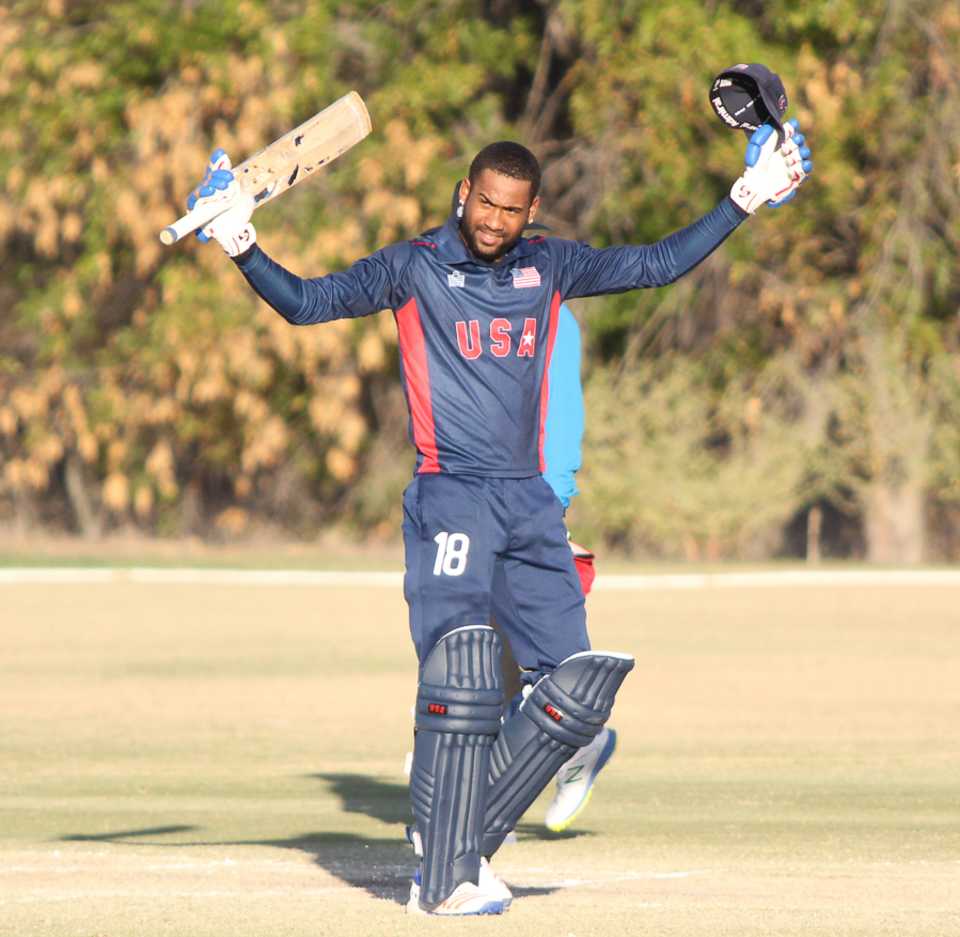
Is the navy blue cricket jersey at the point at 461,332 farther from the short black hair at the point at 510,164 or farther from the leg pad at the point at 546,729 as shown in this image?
the leg pad at the point at 546,729

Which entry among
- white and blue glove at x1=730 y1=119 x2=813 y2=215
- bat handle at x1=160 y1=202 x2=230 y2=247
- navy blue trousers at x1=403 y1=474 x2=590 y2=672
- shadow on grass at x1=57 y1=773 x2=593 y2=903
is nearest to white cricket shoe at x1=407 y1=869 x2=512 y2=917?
shadow on grass at x1=57 y1=773 x2=593 y2=903

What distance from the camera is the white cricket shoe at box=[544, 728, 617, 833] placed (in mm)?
7570

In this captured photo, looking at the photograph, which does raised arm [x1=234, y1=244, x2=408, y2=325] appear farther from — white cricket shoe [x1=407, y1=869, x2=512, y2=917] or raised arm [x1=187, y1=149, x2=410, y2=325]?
white cricket shoe [x1=407, y1=869, x2=512, y2=917]

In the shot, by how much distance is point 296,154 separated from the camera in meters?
6.30

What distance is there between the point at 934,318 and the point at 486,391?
24536mm

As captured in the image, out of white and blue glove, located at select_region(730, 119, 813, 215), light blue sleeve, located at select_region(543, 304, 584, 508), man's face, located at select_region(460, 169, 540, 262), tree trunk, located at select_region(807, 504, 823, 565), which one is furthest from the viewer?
tree trunk, located at select_region(807, 504, 823, 565)

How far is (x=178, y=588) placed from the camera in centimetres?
2319

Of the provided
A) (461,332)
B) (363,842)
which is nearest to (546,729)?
(461,332)

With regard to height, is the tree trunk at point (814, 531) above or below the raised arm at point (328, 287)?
below

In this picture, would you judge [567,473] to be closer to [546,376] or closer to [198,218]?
[546,376]

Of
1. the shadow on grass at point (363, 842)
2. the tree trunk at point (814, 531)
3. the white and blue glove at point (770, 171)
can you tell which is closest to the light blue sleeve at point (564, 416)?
the shadow on grass at point (363, 842)

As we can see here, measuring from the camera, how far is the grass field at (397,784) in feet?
20.5

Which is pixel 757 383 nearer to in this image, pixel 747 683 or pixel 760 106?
pixel 747 683

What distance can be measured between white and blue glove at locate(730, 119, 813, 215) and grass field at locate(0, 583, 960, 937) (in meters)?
1.97
